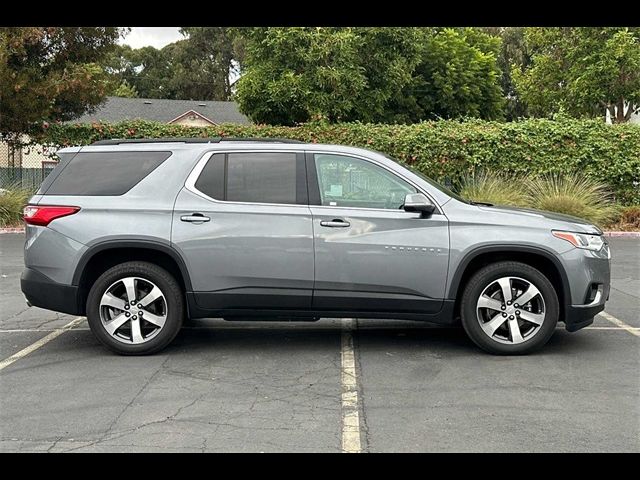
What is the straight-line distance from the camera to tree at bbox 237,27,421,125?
21.5 meters

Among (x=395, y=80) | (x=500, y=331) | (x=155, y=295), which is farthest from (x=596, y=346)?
(x=395, y=80)

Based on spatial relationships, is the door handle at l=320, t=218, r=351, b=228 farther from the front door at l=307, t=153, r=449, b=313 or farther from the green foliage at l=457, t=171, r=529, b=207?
the green foliage at l=457, t=171, r=529, b=207

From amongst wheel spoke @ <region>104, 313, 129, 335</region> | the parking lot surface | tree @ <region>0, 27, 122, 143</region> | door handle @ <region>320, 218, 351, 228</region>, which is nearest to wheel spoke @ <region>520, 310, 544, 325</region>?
the parking lot surface

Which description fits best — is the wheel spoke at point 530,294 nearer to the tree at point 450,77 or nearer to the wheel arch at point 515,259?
the wheel arch at point 515,259

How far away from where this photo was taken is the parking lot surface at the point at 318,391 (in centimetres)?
408

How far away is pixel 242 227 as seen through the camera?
5793 millimetres

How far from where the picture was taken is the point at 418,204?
5707mm

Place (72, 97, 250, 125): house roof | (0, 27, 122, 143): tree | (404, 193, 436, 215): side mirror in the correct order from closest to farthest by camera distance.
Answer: (404, 193, 436, 215): side mirror
(0, 27, 122, 143): tree
(72, 97, 250, 125): house roof

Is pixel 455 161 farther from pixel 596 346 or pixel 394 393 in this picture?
pixel 394 393

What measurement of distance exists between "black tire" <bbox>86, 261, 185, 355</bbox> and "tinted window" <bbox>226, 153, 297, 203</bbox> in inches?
35.4

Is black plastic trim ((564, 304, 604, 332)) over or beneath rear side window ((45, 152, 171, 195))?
beneath

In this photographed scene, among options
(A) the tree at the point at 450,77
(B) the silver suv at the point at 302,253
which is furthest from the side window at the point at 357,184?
(A) the tree at the point at 450,77

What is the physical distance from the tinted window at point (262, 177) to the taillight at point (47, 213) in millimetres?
1373

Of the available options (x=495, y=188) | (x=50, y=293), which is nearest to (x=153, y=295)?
(x=50, y=293)
